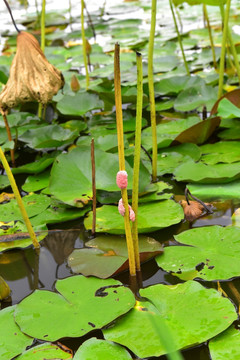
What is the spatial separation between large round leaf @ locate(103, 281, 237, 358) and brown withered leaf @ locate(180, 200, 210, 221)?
0.30 meters

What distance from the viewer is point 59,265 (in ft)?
3.49

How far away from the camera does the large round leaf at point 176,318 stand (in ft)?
2.56

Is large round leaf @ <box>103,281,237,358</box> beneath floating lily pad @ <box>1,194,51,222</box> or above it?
above

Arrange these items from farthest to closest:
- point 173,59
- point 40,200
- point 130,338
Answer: point 173,59
point 40,200
point 130,338

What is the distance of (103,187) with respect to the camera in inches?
50.5

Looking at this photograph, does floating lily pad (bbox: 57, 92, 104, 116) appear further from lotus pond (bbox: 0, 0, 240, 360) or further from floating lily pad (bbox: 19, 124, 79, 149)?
floating lily pad (bbox: 19, 124, 79, 149)

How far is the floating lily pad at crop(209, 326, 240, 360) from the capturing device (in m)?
0.75

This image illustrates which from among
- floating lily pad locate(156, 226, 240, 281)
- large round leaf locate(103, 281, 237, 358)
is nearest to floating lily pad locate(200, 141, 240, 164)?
floating lily pad locate(156, 226, 240, 281)

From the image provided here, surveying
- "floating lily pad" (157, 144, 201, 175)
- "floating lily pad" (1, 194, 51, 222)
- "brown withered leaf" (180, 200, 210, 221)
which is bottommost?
"floating lily pad" (1, 194, 51, 222)

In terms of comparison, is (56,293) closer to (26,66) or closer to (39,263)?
(39,263)

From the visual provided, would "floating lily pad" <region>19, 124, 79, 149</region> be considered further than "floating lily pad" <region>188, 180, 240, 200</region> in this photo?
Yes

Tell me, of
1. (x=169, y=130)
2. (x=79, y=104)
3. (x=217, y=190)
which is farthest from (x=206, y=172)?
(x=79, y=104)

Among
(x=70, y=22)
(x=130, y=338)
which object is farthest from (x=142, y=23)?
(x=130, y=338)

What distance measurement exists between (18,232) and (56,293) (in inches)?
12.3
